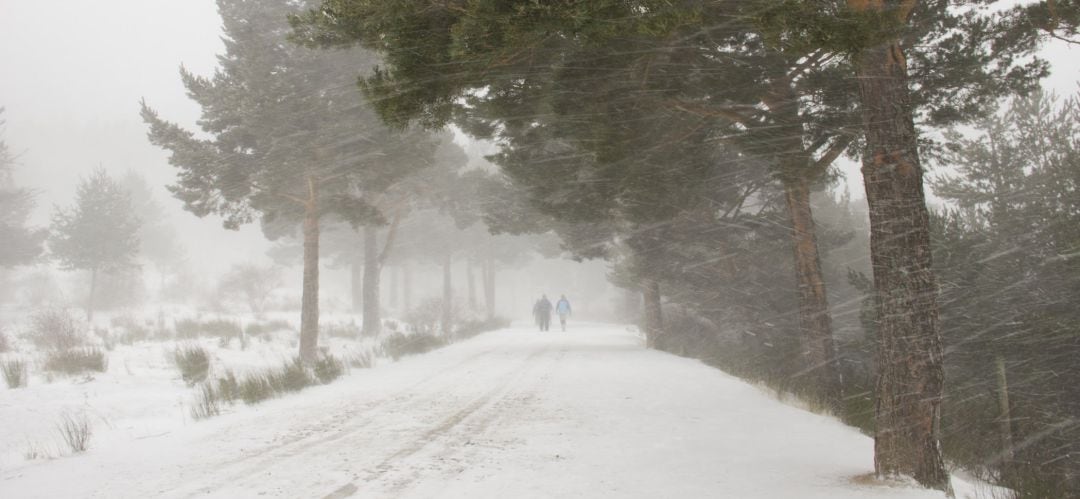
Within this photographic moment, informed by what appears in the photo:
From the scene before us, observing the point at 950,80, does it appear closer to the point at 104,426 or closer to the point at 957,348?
the point at 957,348

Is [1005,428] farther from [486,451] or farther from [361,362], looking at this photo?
[361,362]

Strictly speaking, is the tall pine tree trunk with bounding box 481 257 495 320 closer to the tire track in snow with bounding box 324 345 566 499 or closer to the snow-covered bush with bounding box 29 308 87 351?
the snow-covered bush with bounding box 29 308 87 351

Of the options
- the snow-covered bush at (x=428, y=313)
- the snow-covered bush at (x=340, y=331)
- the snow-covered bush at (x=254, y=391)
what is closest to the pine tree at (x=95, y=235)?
the snow-covered bush at (x=340, y=331)

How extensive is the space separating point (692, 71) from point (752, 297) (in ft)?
29.0

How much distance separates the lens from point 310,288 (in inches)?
532

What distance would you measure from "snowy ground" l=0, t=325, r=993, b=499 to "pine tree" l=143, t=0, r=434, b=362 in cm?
615

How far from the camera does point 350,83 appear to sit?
1323 centimetres

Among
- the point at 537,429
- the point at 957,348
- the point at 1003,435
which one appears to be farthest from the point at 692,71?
the point at 957,348

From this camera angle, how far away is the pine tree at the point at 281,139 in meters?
12.2

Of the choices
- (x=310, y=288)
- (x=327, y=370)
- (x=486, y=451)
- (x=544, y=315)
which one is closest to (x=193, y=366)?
(x=327, y=370)

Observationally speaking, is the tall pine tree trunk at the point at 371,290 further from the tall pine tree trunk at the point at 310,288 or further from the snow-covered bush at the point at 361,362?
the snow-covered bush at the point at 361,362

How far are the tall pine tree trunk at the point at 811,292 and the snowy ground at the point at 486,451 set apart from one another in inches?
46.1

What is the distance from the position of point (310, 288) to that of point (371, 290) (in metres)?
8.28

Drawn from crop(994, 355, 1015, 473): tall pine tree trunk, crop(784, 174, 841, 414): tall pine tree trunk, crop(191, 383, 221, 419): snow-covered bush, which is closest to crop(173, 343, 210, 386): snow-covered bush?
crop(191, 383, 221, 419): snow-covered bush
